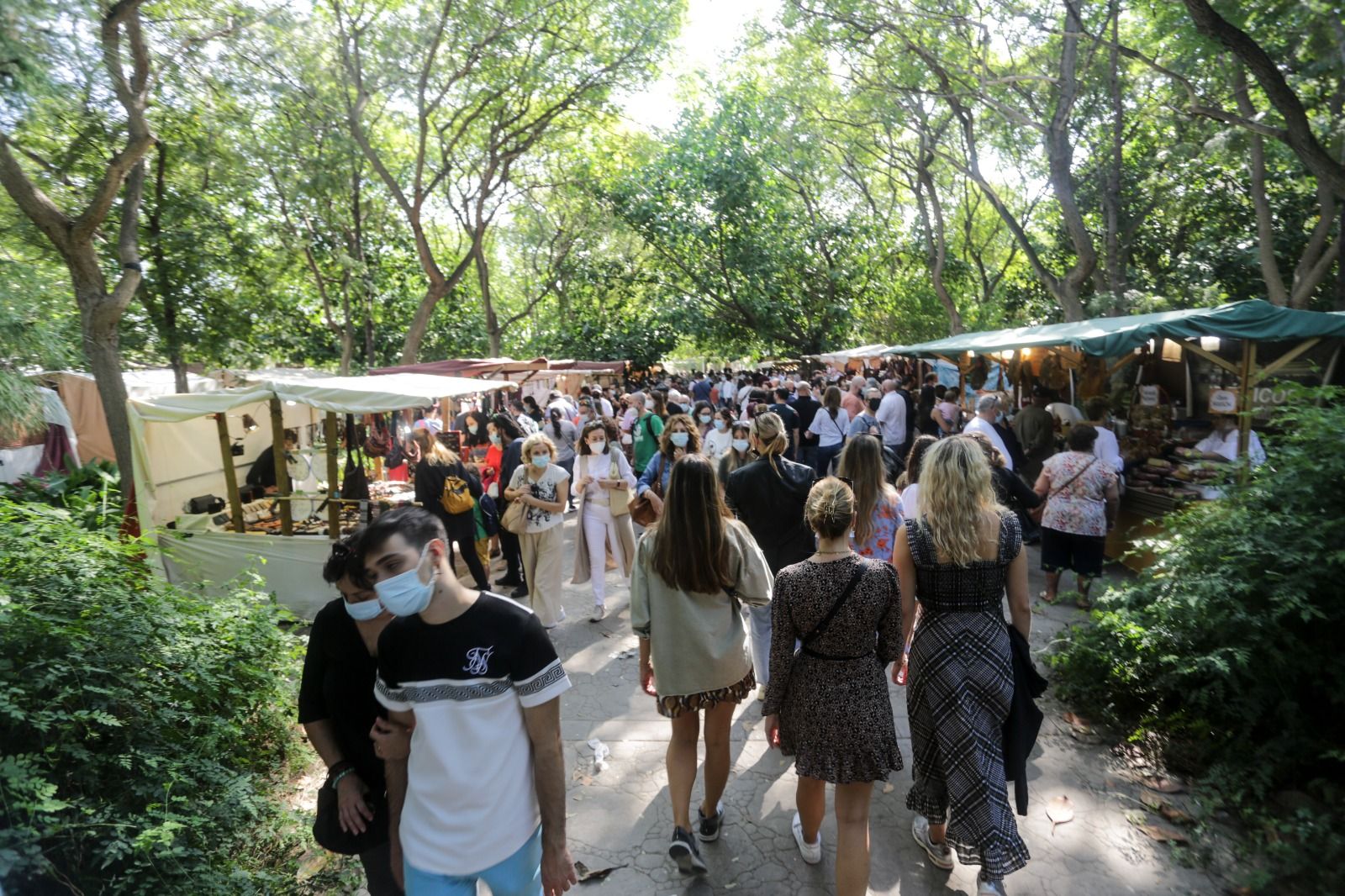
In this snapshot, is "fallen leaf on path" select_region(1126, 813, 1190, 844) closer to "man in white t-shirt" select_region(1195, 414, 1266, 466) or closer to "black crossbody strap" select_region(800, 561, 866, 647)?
"black crossbody strap" select_region(800, 561, 866, 647)

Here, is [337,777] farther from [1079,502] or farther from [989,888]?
[1079,502]

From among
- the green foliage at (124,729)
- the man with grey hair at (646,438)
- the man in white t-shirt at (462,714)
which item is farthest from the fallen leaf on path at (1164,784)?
the man with grey hair at (646,438)

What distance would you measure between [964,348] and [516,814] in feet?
34.3

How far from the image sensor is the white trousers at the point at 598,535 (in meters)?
6.38

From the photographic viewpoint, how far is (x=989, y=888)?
9.11 ft

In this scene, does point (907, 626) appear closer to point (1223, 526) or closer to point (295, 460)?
point (1223, 526)

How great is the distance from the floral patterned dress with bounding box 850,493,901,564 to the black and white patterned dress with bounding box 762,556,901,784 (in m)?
1.46

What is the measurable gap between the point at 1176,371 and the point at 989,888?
32.9 feet

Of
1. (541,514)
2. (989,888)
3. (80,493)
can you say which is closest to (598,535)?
(541,514)

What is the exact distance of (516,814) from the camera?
2.01m

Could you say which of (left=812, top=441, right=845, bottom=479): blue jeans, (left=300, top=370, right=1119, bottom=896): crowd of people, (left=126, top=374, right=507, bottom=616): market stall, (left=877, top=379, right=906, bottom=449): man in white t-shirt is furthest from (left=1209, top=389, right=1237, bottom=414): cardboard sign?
(left=126, top=374, right=507, bottom=616): market stall

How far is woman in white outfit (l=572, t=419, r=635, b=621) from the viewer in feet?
20.9

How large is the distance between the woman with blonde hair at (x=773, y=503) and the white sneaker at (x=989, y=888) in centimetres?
173

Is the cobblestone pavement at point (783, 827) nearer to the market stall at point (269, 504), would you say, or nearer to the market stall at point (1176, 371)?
the market stall at point (1176, 371)
